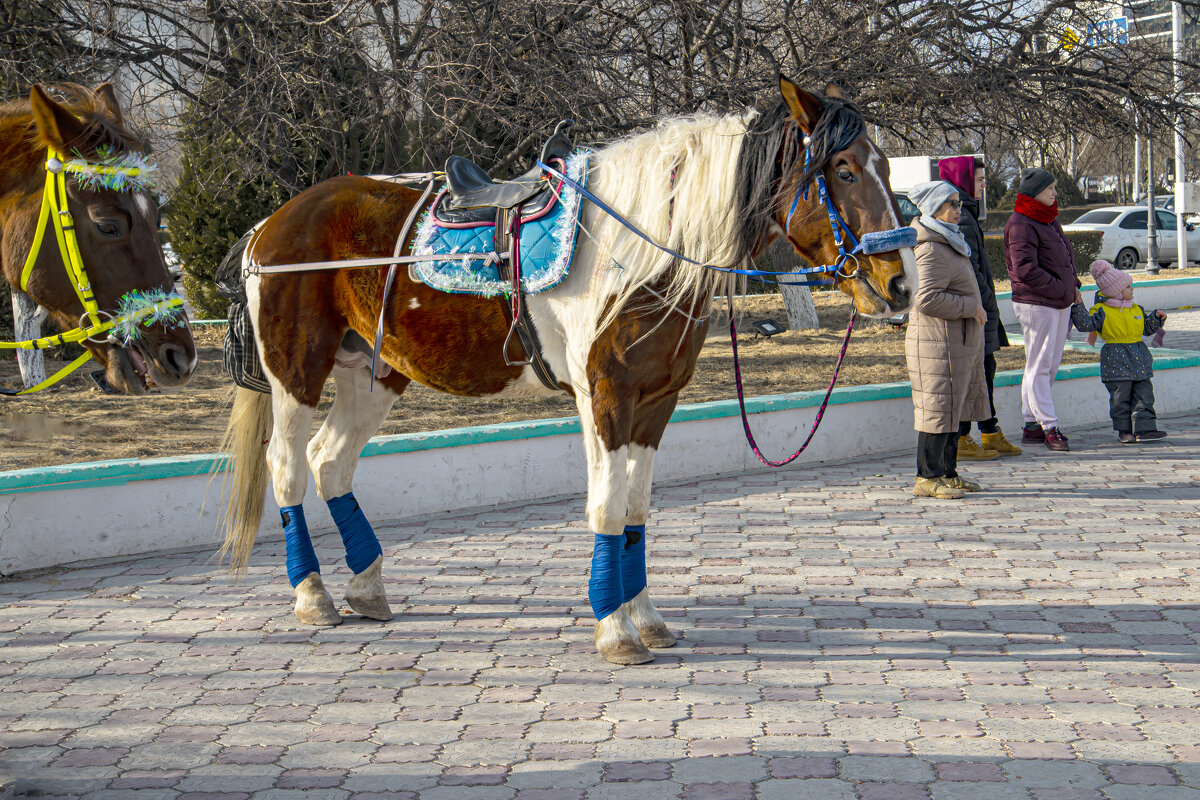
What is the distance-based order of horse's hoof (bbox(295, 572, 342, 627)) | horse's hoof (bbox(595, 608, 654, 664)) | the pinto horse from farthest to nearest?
horse's hoof (bbox(295, 572, 342, 627)) → horse's hoof (bbox(595, 608, 654, 664)) → the pinto horse

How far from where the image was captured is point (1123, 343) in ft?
27.7

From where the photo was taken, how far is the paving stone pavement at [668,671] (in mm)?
3355

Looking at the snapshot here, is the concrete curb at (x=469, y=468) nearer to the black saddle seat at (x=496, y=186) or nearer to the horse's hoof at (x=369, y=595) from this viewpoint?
the horse's hoof at (x=369, y=595)

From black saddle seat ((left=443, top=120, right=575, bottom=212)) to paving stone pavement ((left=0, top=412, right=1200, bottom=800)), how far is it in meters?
1.93

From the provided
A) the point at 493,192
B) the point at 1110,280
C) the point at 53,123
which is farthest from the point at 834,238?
the point at 1110,280

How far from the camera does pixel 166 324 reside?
11.3 ft

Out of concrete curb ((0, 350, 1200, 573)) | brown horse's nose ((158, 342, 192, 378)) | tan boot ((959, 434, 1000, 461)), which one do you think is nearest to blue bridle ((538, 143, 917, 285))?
brown horse's nose ((158, 342, 192, 378))

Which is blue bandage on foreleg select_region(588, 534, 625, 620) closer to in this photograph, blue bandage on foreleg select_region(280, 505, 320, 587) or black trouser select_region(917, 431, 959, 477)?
blue bandage on foreleg select_region(280, 505, 320, 587)

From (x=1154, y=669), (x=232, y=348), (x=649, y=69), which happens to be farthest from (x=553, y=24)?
(x=1154, y=669)

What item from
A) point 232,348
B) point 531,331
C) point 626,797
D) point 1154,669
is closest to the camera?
point 626,797

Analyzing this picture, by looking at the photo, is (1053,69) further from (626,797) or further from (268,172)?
(626,797)

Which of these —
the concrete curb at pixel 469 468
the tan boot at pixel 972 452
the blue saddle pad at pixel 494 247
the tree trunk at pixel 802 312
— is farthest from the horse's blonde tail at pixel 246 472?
the tree trunk at pixel 802 312

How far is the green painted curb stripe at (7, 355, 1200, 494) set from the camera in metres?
5.79

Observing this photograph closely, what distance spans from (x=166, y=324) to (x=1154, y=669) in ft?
12.9
